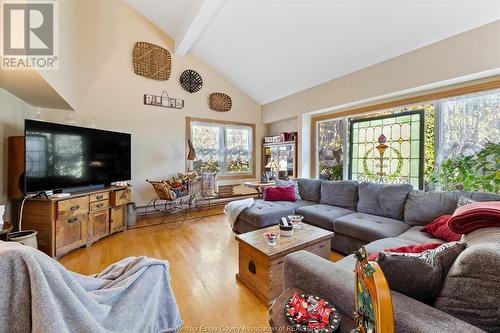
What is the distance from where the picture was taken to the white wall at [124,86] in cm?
344

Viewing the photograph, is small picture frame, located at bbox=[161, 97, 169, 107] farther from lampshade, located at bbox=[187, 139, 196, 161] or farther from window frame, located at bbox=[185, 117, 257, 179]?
lampshade, located at bbox=[187, 139, 196, 161]

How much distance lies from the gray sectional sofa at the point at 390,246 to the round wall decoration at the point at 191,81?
290cm

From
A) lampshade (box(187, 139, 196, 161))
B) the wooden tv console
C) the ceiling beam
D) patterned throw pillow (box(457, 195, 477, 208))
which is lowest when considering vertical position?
the wooden tv console

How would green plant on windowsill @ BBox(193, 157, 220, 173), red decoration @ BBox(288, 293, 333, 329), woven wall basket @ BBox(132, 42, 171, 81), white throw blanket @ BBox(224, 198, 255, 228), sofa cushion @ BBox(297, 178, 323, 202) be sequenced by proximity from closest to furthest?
red decoration @ BBox(288, 293, 333, 329), white throw blanket @ BBox(224, 198, 255, 228), sofa cushion @ BBox(297, 178, 323, 202), woven wall basket @ BBox(132, 42, 171, 81), green plant on windowsill @ BBox(193, 157, 220, 173)

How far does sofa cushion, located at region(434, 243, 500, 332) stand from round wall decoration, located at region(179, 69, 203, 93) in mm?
4776

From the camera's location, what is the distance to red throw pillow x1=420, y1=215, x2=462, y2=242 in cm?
185

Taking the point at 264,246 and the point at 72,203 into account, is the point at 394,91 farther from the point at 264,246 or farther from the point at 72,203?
the point at 72,203

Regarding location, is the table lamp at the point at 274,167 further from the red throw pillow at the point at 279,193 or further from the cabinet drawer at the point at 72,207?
the cabinet drawer at the point at 72,207

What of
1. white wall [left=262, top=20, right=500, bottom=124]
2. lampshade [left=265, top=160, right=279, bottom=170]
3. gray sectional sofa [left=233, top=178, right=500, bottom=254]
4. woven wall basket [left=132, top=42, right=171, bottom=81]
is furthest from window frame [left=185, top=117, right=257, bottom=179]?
gray sectional sofa [left=233, top=178, right=500, bottom=254]

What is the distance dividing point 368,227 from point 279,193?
1.62m

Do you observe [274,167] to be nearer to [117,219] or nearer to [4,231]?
[117,219]

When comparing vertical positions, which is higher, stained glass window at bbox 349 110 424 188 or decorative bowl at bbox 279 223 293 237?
stained glass window at bbox 349 110 424 188

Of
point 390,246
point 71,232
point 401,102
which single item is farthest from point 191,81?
point 390,246

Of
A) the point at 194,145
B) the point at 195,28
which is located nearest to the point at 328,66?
the point at 195,28
